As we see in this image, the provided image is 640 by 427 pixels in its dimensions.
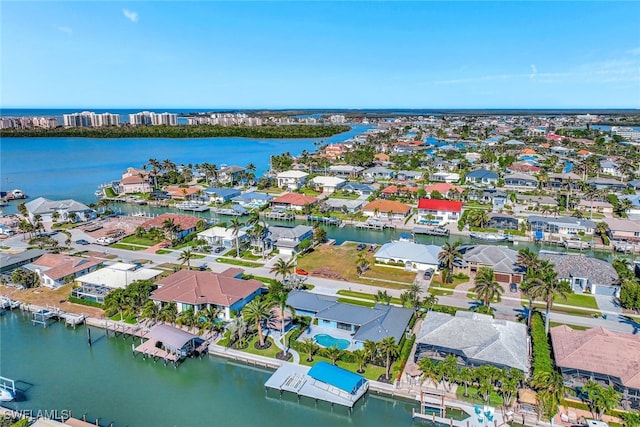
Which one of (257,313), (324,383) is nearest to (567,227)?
(324,383)

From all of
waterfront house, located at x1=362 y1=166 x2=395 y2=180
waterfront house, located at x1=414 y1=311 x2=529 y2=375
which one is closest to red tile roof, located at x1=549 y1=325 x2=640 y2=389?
waterfront house, located at x1=414 y1=311 x2=529 y2=375

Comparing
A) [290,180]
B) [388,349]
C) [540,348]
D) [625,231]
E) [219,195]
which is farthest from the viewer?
[290,180]

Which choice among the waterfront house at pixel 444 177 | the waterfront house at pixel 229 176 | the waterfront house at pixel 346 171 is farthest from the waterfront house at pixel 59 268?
the waterfront house at pixel 444 177

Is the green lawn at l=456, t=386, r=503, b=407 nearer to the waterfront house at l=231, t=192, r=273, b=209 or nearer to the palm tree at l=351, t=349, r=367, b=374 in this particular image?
the palm tree at l=351, t=349, r=367, b=374

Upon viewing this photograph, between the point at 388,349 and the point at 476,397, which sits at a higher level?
the point at 388,349

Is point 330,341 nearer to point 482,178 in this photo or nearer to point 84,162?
point 482,178

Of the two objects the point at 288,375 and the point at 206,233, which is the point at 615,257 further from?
the point at 206,233
